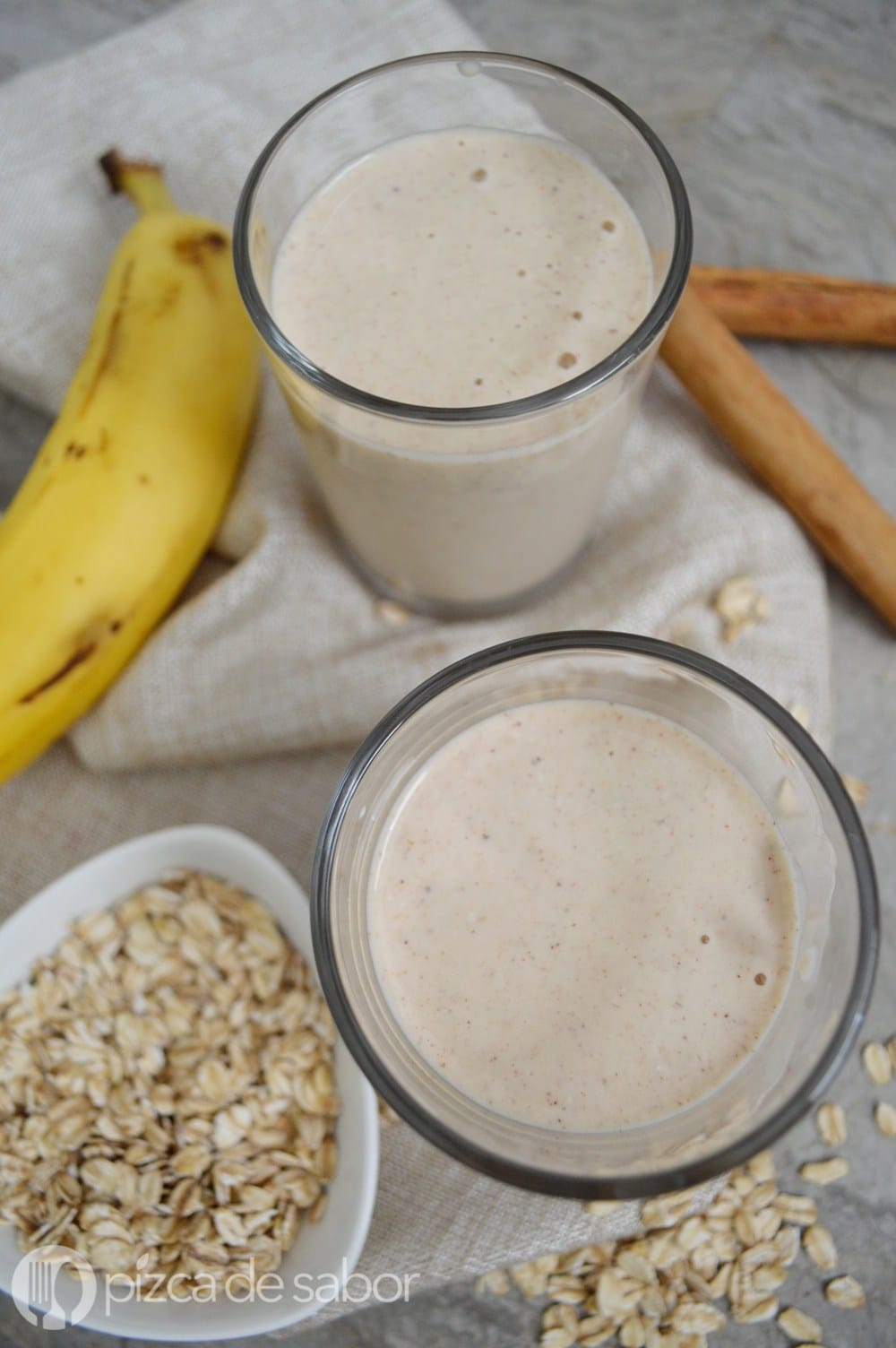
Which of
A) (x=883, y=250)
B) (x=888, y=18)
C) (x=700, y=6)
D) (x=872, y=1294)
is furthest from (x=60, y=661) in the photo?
(x=888, y=18)

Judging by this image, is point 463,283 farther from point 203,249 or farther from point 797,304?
point 797,304

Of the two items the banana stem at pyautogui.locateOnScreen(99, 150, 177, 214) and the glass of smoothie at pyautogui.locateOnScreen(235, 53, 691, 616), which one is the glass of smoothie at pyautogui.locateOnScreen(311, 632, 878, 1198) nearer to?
the glass of smoothie at pyautogui.locateOnScreen(235, 53, 691, 616)

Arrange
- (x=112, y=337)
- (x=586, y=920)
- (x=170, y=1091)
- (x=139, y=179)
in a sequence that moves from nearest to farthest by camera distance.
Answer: (x=586, y=920)
(x=170, y=1091)
(x=112, y=337)
(x=139, y=179)

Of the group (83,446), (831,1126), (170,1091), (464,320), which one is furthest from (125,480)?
(831,1126)

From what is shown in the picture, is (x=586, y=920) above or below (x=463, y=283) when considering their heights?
below

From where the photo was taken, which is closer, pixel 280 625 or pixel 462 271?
pixel 462 271

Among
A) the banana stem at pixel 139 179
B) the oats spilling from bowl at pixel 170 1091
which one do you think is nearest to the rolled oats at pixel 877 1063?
the oats spilling from bowl at pixel 170 1091
